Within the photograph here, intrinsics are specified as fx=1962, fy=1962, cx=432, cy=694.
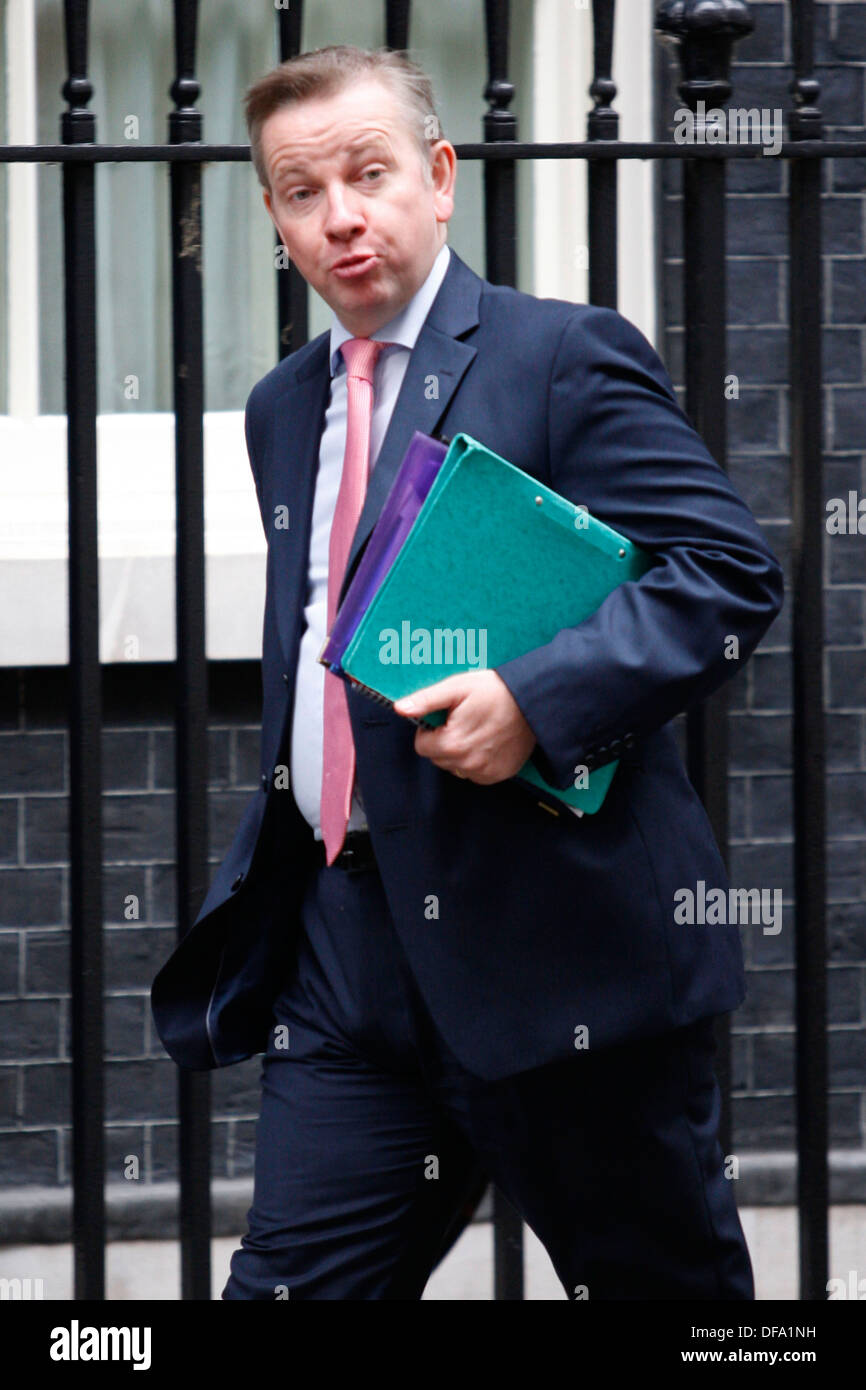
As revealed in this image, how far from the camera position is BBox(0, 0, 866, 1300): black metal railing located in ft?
9.51

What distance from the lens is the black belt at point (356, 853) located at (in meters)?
2.54

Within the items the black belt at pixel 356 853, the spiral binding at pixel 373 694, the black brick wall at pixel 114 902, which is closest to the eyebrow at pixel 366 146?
the spiral binding at pixel 373 694

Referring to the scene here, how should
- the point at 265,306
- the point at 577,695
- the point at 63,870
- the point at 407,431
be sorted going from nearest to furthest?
the point at 577,695 < the point at 407,431 < the point at 63,870 < the point at 265,306

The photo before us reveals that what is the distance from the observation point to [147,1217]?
493cm

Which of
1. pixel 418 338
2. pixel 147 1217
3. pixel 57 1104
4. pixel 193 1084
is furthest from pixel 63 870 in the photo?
pixel 418 338

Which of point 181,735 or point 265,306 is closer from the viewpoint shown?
point 181,735

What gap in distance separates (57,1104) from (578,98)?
290 centimetres

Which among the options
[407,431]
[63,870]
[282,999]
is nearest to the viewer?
[407,431]

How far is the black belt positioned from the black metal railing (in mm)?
482

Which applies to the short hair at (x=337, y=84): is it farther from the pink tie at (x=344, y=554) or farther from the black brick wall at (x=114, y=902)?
the black brick wall at (x=114, y=902)

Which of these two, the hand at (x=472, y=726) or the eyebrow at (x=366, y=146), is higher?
the eyebrow at (x=366, y=146)

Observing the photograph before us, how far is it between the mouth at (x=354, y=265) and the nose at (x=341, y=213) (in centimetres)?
3
